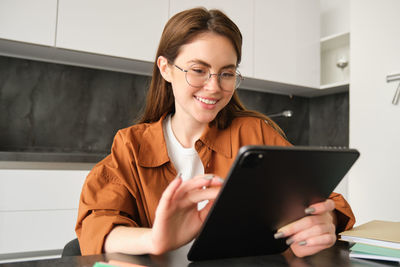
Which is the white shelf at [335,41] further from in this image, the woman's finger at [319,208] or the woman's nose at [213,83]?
the woman's finger at [319,208]

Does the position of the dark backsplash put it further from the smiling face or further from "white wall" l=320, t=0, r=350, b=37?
"white wall" l=320, t=0, r=350, b=37

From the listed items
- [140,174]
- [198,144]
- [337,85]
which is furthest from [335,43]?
[140,174]

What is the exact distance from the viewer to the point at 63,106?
240cm

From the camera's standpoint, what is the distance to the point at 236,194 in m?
0.48

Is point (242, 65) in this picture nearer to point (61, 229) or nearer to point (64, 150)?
point (64, 150)

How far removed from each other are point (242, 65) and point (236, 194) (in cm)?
227

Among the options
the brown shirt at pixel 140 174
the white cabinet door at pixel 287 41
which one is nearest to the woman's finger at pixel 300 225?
the brown shirt at pixel 140 174

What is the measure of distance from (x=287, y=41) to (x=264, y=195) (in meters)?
2.61

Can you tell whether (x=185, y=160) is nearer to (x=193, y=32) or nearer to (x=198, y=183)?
(x=193, y=32)

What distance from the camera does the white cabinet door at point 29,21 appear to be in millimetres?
1862

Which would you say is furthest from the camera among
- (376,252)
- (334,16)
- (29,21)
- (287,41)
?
(334,16)

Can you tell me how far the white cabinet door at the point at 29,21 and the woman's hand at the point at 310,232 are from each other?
1.85 metres

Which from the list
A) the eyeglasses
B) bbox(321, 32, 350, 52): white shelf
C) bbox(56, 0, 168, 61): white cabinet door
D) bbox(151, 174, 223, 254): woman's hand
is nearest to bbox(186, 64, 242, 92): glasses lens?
the eyeglasses

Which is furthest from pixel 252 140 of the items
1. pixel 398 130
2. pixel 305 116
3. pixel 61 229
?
pixel 305 116
